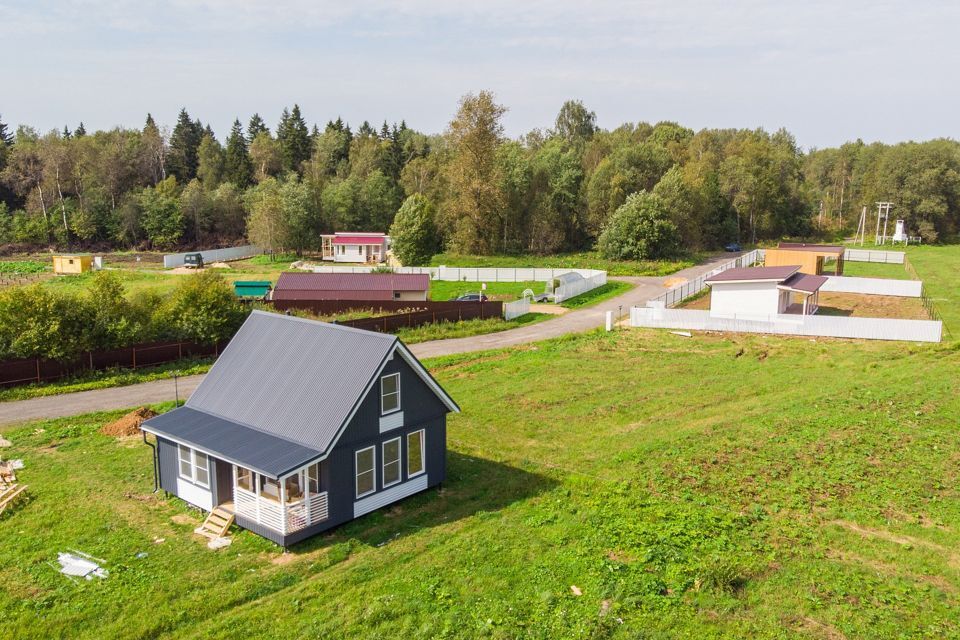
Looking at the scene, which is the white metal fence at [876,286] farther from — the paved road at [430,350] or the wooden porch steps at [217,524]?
the wooden porch steps at [217,524]

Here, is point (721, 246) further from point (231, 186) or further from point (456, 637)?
point (456, 637)

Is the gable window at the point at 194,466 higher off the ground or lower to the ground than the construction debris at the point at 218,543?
higher

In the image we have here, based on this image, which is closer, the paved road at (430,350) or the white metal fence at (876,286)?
the paved road at (430,350)

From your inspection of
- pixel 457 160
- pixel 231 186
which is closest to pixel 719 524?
pixel 457 160

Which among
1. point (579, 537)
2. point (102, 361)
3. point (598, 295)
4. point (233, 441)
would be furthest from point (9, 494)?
point (598, 295)

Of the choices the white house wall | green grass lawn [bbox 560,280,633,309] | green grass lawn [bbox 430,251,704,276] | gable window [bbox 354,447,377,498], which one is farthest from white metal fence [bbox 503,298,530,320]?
gable window [bbox 354,447,377,498]

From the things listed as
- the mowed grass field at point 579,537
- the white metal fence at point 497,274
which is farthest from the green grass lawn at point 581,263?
the mowed grass field at point 579,537

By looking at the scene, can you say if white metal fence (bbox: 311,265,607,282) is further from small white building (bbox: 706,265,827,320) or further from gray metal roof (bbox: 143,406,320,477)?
gray metal roof (bbox: 143,406,320,477)

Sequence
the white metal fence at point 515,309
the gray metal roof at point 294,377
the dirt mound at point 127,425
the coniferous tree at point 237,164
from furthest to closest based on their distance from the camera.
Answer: the coniferous tree at point 237,164
the white metal fence at point 515,309
the dirt mound at point 127,425
the gray metal roof at point 294,377
